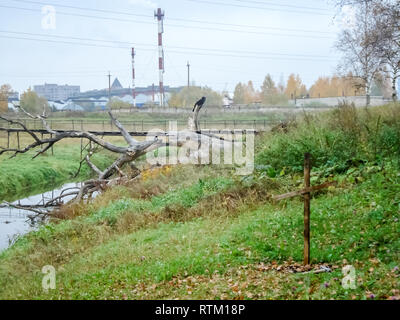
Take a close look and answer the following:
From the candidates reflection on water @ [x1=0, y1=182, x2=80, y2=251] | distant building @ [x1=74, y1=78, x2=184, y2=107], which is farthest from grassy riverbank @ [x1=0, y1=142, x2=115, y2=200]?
distant building @ [x1=74, y1=78, x2=184, y2=107]

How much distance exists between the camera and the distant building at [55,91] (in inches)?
1097

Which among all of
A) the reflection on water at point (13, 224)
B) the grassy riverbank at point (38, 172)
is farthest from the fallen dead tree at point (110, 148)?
the grassy riverbank at point (38, 172)

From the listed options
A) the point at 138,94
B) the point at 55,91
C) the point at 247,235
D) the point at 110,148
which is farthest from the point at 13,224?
the point at 138,94

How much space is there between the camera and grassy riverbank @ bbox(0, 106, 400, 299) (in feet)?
15.7

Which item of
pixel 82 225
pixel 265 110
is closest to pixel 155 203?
pixel 82 225

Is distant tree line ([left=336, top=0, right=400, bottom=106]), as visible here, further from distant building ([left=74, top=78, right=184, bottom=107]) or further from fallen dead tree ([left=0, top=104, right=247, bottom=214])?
distant building ([left=74, top=78, right=184, bottom=107])

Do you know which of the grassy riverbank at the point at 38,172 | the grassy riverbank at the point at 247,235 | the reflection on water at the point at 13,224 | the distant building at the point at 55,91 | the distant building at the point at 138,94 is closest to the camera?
the grassy riverbank at the point at 247,235

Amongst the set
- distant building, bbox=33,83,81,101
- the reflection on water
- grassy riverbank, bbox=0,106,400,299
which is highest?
distant building, bbox=33,83,81,101

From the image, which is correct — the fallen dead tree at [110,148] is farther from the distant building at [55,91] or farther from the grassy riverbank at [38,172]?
the distant building at [55,91]

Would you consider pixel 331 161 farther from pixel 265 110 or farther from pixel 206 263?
pixel 265 110

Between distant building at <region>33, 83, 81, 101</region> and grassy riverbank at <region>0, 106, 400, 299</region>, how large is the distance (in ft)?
63.4

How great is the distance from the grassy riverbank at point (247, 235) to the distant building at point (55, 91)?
63.4ft

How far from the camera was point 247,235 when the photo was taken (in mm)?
6176
